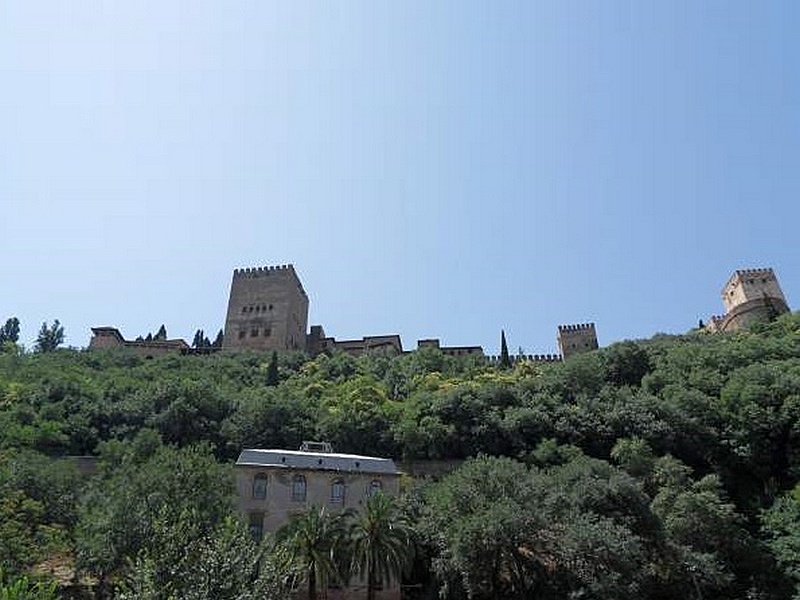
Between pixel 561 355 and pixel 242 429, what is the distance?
6392cm

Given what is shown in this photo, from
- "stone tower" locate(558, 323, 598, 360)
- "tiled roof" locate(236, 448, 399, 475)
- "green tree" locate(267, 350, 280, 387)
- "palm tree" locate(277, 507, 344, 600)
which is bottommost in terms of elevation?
"palm tree" locate(277, 507, 344, 600)

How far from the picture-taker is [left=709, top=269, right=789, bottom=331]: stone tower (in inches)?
3703

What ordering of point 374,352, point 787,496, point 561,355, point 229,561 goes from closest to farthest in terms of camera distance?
point 229,561, point 787,496, point 374,352, point 561,355

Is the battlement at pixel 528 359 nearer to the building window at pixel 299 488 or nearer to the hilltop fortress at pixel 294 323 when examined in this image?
the hilltop fortress at pixel 294 323

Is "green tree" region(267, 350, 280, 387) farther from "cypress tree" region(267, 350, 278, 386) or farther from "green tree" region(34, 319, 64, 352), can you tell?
"green tree" region(34, 319, 64, 352)

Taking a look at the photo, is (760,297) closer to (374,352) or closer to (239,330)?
(374,352)

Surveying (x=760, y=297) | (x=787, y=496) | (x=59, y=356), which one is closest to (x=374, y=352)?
(x=59, y=356)

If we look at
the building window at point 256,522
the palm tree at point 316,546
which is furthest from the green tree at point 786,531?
the building window at point 256,522

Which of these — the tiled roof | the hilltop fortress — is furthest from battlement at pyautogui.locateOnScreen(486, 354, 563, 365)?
the tiled roof

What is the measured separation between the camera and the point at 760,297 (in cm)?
9856

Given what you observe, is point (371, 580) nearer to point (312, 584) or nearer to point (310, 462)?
point (312, 584)

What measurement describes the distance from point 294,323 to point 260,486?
69.8 metres

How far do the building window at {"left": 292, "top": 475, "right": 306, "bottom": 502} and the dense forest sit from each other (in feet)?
16.2

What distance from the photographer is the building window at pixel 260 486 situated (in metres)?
37.9
